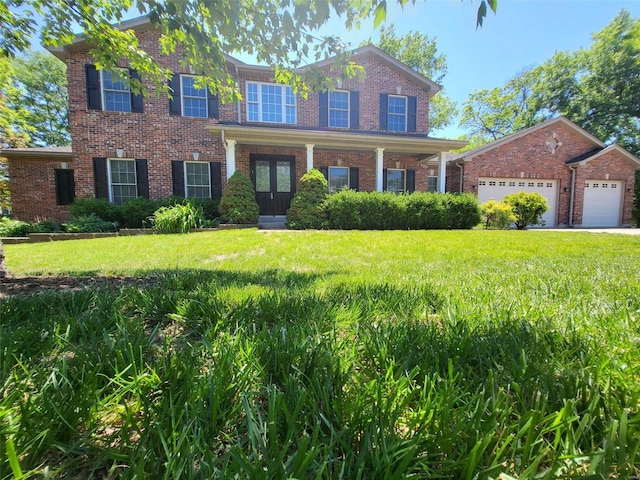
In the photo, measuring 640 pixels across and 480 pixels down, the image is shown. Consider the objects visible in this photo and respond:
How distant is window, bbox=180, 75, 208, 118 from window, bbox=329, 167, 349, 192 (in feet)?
19.7

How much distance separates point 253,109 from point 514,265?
12.2 metres

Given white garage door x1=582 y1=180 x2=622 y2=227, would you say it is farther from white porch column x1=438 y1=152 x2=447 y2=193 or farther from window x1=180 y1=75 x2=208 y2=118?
window x1=180 y1=75 x2=208 y2=118

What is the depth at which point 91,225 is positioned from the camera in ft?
33.1

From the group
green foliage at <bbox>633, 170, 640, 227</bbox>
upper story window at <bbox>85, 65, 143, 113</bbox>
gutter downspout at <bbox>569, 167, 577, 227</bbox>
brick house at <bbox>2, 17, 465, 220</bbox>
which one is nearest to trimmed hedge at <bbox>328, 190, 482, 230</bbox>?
brick house at <bbox>2, 17, 465, 220</bbox>

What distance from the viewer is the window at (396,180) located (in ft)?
48.0

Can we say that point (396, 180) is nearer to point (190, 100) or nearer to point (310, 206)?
point (310, 206)

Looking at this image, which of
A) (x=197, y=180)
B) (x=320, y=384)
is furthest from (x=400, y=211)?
(x=320, y=384)

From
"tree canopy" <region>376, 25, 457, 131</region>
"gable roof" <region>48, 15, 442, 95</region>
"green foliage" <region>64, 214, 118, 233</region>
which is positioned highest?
"tree canopy" <region>376, 25, 457, 131</region>

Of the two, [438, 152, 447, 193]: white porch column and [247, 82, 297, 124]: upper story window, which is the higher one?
[247, 82, 297, 124]: upper story window

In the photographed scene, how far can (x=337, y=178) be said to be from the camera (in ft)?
46.2

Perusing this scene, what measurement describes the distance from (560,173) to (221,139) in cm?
1735

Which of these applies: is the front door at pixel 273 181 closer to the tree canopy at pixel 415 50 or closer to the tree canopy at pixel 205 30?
the tree canopy at pixel 205 30

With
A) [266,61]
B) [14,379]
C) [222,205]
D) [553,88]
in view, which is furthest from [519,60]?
[14,379]

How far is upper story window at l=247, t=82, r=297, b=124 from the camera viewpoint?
13.2 metres
